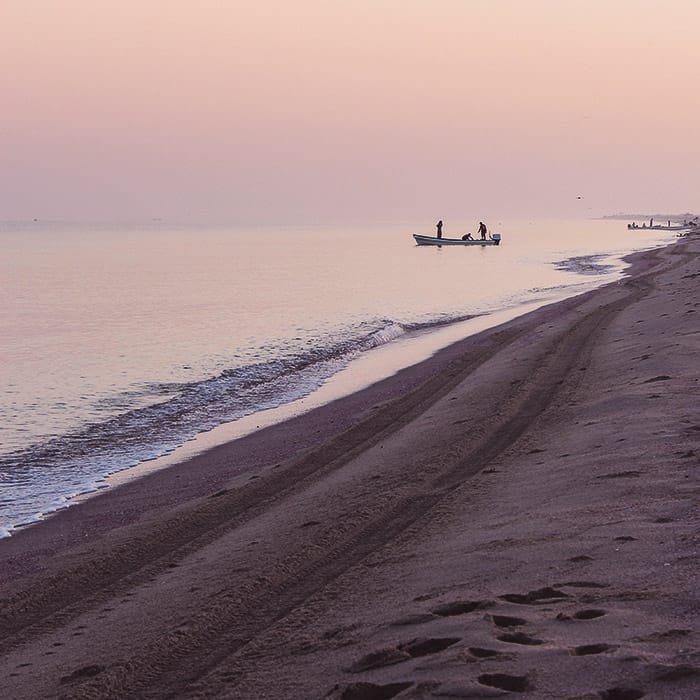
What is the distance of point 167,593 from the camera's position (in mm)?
7430

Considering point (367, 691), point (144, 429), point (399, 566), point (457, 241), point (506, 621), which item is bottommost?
point (144, 429)

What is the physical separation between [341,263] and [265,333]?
5452cm

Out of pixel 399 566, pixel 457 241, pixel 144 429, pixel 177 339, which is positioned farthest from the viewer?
pixel 457 241

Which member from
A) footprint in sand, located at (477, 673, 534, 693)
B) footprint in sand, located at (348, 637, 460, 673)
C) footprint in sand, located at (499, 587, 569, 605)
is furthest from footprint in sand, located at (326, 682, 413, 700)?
footprint in sand, located at (499, 587, 569, 605)

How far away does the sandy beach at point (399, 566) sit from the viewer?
489 cm

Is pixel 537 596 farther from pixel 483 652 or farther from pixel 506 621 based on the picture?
pixel 483 652

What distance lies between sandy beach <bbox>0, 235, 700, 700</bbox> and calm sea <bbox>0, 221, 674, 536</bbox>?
117 inches

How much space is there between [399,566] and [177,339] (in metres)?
26.9

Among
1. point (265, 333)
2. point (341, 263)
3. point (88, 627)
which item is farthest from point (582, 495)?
point (341, 263)

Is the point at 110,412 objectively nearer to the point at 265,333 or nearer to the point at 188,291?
the point at 265,333

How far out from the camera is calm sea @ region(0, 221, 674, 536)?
1611 centimetres

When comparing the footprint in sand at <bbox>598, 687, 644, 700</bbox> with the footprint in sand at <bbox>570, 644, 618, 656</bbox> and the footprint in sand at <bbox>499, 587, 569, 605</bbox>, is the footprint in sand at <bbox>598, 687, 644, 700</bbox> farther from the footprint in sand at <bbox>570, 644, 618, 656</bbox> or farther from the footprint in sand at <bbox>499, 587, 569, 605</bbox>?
the footprint in sand at <bbox>499, 587, 569, 605</bbox>

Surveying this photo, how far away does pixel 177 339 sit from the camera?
33.1 metres

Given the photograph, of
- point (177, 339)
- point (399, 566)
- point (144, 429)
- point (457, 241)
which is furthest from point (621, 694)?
point (457, 241)
